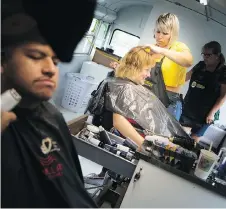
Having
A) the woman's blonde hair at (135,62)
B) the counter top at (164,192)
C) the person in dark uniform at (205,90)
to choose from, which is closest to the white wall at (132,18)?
the person in dark uniform at (205,90)

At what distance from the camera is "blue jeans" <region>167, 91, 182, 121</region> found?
2432 millimetres

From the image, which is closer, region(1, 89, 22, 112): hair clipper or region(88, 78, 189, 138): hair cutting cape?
region(1, 89, 22, 112): hair clipper

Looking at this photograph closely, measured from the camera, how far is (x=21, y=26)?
581 mm

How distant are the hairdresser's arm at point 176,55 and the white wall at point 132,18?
2.42 m

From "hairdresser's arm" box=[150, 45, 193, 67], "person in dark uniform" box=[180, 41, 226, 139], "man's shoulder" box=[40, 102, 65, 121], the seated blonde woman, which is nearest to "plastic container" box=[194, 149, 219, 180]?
the seated blonde woman

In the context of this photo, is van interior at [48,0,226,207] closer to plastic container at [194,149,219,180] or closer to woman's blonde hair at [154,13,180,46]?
plastic container at [194,149,219,180]

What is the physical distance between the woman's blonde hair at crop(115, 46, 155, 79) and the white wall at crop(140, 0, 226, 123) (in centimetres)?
63

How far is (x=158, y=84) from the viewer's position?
234 cm

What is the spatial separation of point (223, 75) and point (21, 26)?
2.34m

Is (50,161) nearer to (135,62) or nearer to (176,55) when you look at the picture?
(135,62)

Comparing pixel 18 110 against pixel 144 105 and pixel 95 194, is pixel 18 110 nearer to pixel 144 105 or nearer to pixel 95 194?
pixel 95 194

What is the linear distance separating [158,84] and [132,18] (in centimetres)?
281

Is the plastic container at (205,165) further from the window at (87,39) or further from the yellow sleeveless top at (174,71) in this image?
the yellow sleeveless top at (174,71)

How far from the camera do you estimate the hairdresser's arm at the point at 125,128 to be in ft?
5.61
